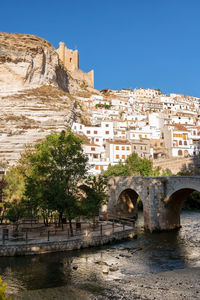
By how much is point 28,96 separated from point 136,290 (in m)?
62.8

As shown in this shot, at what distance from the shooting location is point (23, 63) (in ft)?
241

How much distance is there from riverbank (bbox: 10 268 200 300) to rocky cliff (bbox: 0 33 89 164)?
1757 inches

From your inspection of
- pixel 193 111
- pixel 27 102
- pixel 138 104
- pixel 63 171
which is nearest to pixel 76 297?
pixel 63 171

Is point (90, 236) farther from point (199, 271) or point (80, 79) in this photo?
point (80, 79)

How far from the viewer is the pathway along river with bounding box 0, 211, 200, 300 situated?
1375 cm

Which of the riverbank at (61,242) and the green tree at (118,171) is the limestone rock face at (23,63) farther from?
the riverbank at (61,242)

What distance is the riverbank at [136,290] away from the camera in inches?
458

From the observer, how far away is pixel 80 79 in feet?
465

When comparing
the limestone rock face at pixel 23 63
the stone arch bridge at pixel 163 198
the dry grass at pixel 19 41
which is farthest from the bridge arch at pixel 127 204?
the dry grass at pixel 19 41

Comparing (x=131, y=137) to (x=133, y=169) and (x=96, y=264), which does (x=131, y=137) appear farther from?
(x=96, y=264)

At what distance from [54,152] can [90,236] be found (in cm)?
785

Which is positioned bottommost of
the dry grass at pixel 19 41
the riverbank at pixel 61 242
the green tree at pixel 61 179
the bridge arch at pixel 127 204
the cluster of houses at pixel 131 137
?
the riverbank at pixel 61 242

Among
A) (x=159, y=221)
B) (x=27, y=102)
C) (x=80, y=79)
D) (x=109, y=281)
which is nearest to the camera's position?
(x=109, y=281)

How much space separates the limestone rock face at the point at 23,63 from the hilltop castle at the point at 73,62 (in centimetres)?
6260
